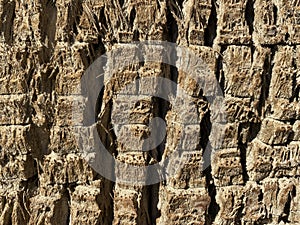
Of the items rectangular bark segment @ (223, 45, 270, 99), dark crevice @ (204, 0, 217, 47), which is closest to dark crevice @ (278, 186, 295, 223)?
rectangular bark segment @ (223, 45, 270, 99)

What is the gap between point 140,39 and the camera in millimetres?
1524

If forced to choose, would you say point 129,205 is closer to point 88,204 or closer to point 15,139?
point 88,204

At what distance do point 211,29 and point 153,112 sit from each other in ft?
1.21

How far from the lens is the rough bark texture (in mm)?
1523

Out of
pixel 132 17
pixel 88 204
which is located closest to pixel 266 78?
pixel 132 17

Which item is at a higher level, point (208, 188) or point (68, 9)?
point (68, 9)

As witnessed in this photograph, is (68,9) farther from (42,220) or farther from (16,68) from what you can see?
(42,220)

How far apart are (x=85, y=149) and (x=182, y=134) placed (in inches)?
14.3

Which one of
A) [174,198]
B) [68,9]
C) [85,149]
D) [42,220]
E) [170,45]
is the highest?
[68,9]

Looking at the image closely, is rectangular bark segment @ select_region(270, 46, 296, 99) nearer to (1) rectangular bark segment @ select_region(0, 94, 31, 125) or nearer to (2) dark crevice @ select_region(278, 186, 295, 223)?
(2) dark crevice @ select_region(278, 186, 295, 223)

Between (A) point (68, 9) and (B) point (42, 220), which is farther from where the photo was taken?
(B) point (42, 220)

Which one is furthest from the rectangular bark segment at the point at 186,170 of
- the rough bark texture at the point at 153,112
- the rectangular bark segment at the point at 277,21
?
the rectangular bark segment at the point at 277,21

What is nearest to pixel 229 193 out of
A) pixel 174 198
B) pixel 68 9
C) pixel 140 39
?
pixel 174 198

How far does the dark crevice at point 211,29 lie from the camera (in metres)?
1.54
